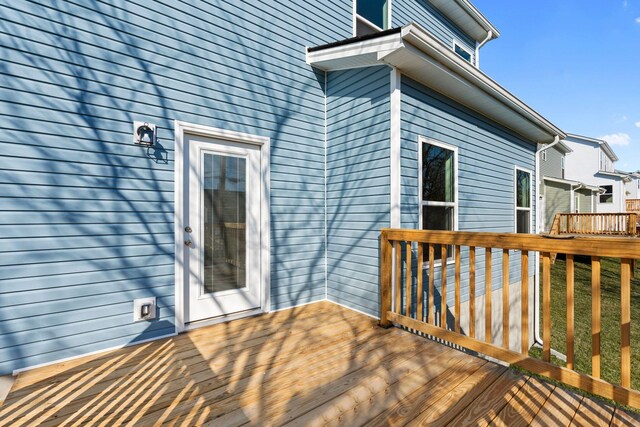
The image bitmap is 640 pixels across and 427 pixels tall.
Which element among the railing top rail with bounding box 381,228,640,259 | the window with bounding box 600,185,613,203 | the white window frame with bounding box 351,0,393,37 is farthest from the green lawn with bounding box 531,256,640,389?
the window with bounding box 600,185,613,203

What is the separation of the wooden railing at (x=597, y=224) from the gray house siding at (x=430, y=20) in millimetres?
7929

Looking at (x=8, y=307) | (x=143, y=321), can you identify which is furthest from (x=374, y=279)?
(x=8, y=307)

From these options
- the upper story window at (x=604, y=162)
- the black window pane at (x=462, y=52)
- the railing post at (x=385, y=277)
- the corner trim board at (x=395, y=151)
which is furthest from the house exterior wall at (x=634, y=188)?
the railing post at (x=385, y=277)

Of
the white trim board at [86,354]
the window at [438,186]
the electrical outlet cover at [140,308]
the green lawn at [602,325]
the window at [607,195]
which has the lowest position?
the green lawn at [602,325]

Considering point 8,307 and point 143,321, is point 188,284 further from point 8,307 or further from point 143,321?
point 8,307

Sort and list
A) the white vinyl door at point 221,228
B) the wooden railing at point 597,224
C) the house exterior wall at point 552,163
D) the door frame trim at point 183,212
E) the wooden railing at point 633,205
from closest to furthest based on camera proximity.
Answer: the door frame trim at point 183,212 < the white vinyl door at point 221,228 < the wooden railing at point 597,224 < the house exterior wall at point 552,163 < the wooden railing at point 633,205

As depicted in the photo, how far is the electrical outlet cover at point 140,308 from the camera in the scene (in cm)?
256

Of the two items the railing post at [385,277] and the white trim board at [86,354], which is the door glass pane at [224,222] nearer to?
the white trim board at [86,354]

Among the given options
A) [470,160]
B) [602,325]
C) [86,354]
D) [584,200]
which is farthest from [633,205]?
[86,354]

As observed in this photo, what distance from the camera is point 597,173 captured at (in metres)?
18.6

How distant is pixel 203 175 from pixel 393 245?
2.05 meters

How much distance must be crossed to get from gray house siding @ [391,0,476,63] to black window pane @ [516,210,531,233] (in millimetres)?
3591

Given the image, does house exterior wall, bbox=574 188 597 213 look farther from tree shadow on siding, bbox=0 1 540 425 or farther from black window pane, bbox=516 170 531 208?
tree shadow on siding, bbox=0 1 540 425

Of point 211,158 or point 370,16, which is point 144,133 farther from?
point 370,16
